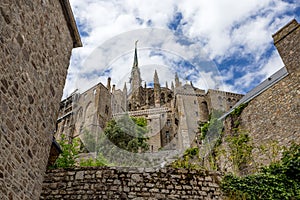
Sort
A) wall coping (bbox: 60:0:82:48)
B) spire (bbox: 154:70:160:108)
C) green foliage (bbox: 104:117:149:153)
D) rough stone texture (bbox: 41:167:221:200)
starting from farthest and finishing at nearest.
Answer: spire (bbox: 154:70:160:108), green foliage (bbox: 104:117:149:153), wall coping (bbox: 60:0:82:48), rough stone texture (bbox: 41:167:221:200)

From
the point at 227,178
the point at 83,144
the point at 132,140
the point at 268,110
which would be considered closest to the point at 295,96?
the point at 268,110

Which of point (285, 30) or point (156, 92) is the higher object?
point (156, 92)

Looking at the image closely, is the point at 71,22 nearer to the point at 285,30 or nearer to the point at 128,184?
the point at 128,184

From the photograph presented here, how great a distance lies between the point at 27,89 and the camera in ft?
14.1

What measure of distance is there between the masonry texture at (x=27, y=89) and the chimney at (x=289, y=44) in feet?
30.9

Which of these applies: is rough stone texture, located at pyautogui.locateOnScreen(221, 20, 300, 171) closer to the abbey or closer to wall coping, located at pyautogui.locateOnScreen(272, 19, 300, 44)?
wall coping, located at pyautogui.locateOnScreen(272, 19, 300, 44)

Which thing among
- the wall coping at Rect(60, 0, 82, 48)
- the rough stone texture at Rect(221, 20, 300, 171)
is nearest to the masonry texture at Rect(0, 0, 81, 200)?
→ the wall coping at Rect(60, 0, 82, 48)

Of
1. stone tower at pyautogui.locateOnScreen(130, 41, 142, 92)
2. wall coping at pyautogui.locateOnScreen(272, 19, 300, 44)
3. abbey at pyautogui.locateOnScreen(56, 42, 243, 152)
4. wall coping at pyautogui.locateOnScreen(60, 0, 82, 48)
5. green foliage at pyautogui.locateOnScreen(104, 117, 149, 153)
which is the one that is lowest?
wall coping at pyautogui.locateOnScreen(60, 0, 82, 48)

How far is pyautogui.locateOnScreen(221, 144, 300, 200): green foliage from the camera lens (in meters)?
5.69

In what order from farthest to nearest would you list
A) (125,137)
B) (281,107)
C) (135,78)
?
(135,78), (125,137), (281,107)

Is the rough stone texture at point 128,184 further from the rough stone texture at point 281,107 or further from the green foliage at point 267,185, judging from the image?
the rough stone texture at point 281,107

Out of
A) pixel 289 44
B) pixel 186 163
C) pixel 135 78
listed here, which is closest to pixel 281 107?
pixel 289 44

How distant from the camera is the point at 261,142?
11.3m

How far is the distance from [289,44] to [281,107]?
2.80 metres
